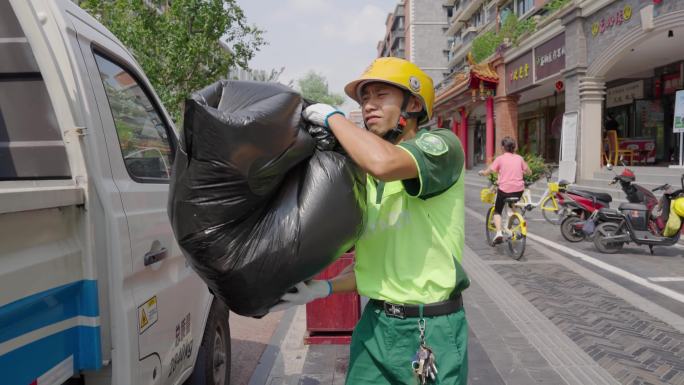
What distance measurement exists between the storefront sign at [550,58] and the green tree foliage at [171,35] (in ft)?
35.2

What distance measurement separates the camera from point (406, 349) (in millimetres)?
1853

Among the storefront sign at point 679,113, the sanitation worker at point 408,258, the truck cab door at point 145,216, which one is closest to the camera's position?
the sanitation worker at point 408,258

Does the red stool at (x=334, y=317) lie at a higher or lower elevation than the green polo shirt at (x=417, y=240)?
lower

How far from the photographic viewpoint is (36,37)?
180 centimetres

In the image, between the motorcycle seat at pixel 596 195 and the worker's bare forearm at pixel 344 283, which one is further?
the motorcycle seat at pixel 596 195

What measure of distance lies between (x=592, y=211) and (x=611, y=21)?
26.0 feet

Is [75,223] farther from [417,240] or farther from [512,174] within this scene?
[512,174]

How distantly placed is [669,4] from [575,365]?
1089 centimetres

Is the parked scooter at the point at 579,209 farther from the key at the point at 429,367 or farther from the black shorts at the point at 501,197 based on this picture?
the key at the point at 429,367

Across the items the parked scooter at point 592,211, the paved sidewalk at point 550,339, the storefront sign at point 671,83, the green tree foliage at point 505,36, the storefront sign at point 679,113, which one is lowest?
the paved sidewalk at point 550,339

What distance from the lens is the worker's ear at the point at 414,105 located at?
1.97 meters

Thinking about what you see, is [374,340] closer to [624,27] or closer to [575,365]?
[575,365]

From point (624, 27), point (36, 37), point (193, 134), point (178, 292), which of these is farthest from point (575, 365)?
point (624, 27)

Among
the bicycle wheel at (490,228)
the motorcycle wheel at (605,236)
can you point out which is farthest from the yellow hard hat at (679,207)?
the bicycle wheel at (490,228)
